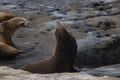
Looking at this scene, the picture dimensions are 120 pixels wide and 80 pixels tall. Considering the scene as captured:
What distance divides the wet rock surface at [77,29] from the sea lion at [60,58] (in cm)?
40

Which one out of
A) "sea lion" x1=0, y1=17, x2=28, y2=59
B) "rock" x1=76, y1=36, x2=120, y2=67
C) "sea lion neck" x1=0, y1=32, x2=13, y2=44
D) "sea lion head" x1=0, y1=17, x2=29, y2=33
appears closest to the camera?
"rock" x1=76, y1=36, x2=120, y2=67

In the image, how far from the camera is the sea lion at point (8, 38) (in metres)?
8.95

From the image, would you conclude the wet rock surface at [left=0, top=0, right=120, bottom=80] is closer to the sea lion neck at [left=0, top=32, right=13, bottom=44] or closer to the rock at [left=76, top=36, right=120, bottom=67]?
the rock at [left=76, top=36, right=120, bottom=67]

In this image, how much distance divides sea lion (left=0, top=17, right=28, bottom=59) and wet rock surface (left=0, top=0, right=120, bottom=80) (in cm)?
15

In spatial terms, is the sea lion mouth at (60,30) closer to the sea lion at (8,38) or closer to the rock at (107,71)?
the rock at (107,71)

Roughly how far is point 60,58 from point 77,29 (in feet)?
8.36

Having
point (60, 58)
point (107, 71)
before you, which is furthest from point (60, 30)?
point (107, 71)

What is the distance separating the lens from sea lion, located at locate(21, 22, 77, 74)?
25.2 feet

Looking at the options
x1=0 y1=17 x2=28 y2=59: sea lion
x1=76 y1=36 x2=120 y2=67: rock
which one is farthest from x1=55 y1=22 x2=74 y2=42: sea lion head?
x1=0 y1=17 x2=28 y2=59: sea lion

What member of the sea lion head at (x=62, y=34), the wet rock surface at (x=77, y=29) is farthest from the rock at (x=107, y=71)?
the sea lion head at (x=62, y=34)

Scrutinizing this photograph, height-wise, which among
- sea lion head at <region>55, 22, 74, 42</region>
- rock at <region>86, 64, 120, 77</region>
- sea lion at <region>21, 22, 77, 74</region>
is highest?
sea lion head at <region>55, 22, 74, 42</region>

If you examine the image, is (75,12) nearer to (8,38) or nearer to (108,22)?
(108,22)

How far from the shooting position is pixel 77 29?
33.7 ft

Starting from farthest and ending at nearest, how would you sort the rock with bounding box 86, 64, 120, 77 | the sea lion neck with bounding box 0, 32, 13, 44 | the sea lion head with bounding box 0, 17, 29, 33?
1. the sea lion head with bounding box 0, 17, 29, 33
2. the sea lion neck with bounding box 0, 32, 13, 44
3. the rock with bounding box 86, 64, 120, 77
